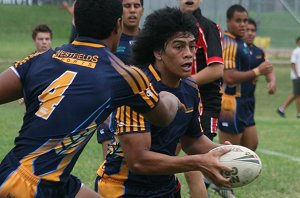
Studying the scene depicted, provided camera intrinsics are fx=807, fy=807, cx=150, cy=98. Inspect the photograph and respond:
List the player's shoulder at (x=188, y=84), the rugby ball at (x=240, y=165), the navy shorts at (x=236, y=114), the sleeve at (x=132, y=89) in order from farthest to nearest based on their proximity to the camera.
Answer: the navy shorts at (x=236, y=114) → the player's shoulder at (x=188, y=84) → the rugby ball at (x=240, y=165) → the sleeve at (x=132, y=89)

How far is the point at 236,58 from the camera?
1106cm

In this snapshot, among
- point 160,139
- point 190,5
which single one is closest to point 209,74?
point 190,5

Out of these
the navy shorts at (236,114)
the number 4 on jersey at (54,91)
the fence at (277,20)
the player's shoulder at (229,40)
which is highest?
A: the number 4 on jersey at (54,91)

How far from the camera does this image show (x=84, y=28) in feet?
14.6

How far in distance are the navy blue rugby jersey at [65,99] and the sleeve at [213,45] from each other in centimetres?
329

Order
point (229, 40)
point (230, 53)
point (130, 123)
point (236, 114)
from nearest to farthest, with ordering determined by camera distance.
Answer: point (130, 123), point (236, 114), point (230, 53), point (229, 40)

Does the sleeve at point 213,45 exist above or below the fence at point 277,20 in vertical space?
above

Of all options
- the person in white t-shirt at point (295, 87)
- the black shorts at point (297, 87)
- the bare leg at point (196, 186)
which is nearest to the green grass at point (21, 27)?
the person in white t-shirt at point (295, 87)

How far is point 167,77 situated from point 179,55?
0.59 ft

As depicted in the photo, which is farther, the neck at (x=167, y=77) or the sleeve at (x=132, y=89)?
the neck at (x=167, y=77)

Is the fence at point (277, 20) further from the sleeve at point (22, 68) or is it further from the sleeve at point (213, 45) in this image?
the sleeve at point (22, 68)

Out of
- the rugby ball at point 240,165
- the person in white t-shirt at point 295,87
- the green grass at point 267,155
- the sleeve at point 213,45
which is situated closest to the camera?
the rugby ball at point 240,165

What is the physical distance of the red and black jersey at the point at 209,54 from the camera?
7715 mm

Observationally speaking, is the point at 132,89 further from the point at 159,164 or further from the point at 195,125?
the point at 195,125
